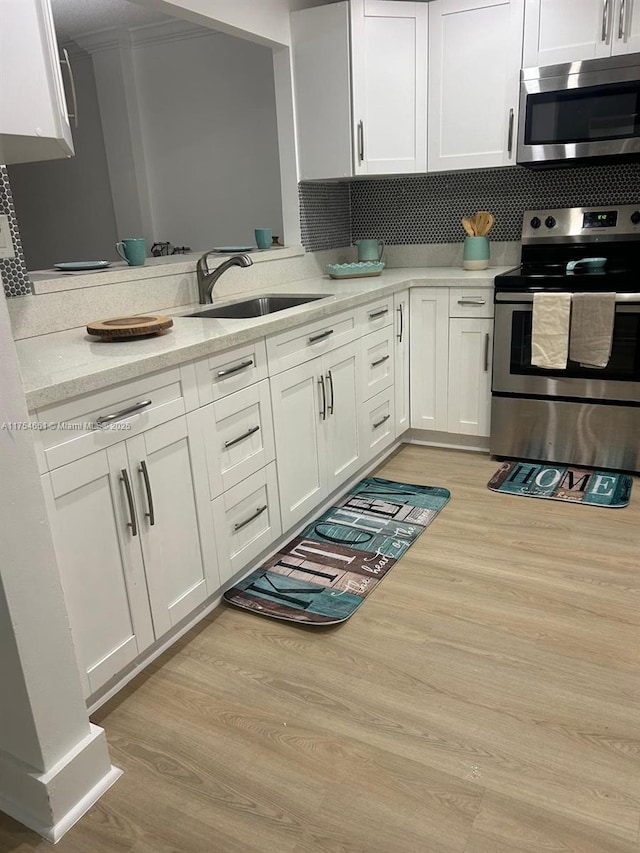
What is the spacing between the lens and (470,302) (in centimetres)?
327

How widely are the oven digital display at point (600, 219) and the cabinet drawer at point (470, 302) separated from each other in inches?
26.5

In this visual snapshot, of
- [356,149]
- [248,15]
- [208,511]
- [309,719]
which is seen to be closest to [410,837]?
[309,719]

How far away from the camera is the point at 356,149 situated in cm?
328

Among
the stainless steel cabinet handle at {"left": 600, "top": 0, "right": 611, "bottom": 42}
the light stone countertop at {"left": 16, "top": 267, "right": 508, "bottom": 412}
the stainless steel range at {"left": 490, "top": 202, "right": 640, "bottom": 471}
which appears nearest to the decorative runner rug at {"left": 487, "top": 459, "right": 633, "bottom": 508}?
the stainless steel range at {"left": 490, "top": 202, "right": 640, "bottom": 471}

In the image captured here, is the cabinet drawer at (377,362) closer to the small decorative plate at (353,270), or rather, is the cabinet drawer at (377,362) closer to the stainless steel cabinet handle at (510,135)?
the small decorative plate at (353,270)

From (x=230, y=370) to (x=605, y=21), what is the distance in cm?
236

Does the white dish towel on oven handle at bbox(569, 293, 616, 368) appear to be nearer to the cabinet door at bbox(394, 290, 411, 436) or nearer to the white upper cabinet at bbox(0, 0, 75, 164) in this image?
the cabinet door at bbox(394, 290, 411, 436)

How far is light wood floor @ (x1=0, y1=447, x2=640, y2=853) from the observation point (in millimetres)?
1419

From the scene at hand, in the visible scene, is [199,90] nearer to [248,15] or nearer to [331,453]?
[248,15]

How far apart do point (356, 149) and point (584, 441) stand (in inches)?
71.1

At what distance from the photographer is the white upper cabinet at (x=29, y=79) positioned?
146 cm

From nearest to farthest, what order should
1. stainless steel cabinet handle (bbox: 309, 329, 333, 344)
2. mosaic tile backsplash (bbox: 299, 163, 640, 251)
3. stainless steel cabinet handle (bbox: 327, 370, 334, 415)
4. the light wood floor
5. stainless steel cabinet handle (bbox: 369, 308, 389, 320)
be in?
the light wood floor
stainless steel cabinet handle (bbox: 309, 329, 333, 344)
stainless steel cabinet handle (bbox: 327, 370, 334, 415)
stainless steel cabinet handle (bbox: 369, 308, 389, 320)
mosaic tile backsplash (bbox: 299, 163, 640, 251)

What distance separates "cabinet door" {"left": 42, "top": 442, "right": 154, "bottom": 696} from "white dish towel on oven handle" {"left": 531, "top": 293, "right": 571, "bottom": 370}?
2050 mm

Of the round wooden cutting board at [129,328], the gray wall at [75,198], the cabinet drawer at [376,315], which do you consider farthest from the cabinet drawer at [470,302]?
the gray wall at [75,198]
